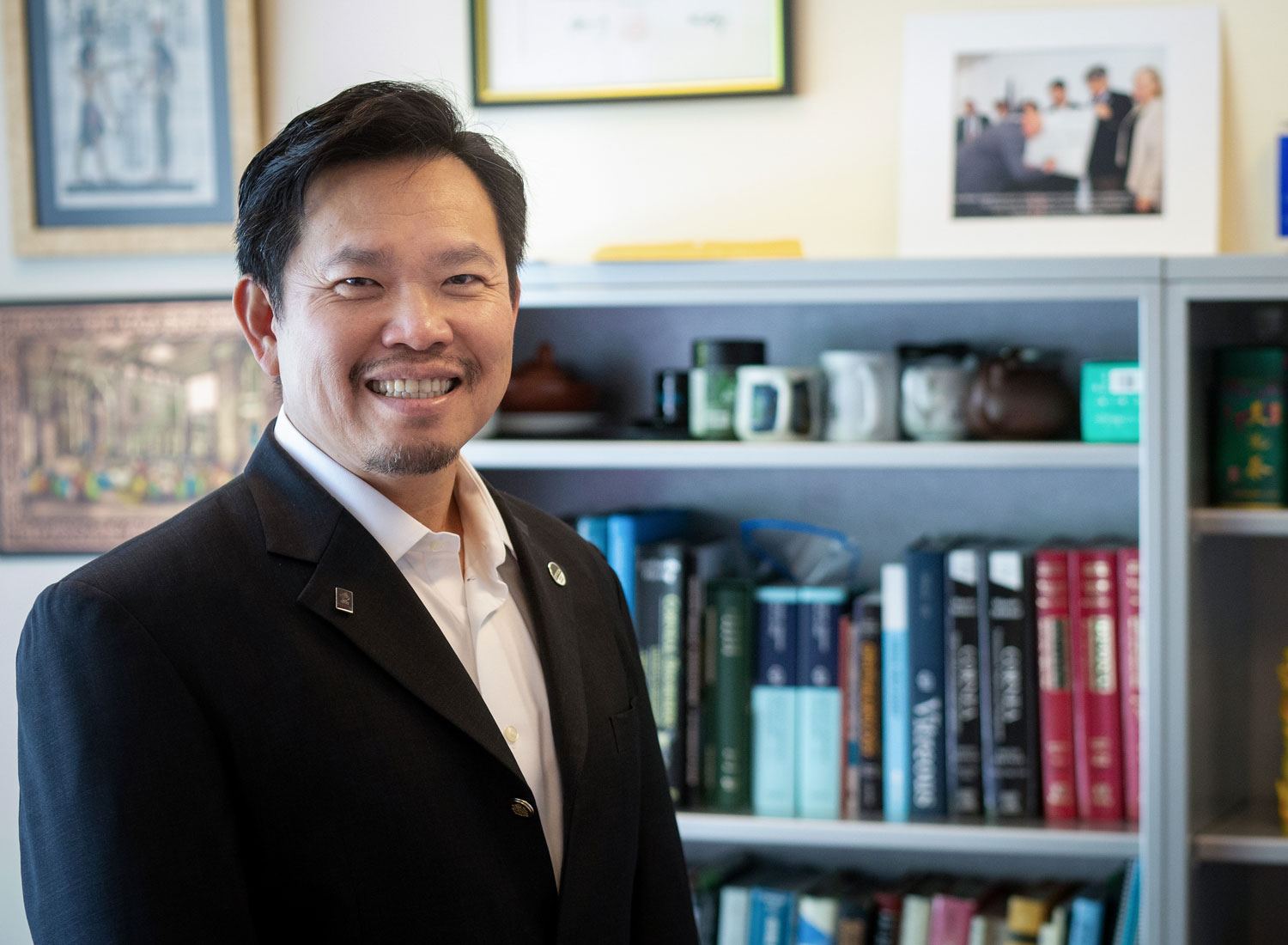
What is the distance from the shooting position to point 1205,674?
1737 millimetres

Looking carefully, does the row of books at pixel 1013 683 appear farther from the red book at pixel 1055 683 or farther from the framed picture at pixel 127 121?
the framed picture at pixel 127 121

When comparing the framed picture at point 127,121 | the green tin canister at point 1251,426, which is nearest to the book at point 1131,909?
the green tin canister at point 1251,426

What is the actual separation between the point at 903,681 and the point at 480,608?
0.83 meters

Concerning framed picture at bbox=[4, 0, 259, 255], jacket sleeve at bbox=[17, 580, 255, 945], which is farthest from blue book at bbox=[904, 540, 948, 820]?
framed picture at bbox=[4, 0, 259, 255]

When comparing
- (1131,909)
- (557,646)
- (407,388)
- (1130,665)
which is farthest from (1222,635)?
(407,388)

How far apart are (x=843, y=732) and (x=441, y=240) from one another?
41.6 inches

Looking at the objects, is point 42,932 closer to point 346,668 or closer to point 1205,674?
point 346,668

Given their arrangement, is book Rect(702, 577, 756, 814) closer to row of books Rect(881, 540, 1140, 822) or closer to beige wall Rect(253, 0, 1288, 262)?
row of books Rect(881, 540, 1140, 822)

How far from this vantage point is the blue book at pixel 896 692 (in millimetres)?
1752

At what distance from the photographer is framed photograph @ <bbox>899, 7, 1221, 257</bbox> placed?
1845mm

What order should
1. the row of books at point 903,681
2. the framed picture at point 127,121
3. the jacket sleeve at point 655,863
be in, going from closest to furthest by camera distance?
the jacket sleeve at point 655,863
the row of books at point 903,681
the framed picture at point 127,121

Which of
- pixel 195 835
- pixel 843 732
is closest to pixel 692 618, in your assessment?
pixel 843 732

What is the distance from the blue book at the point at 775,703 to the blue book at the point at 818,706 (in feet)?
0.04

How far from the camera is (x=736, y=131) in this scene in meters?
2.02
